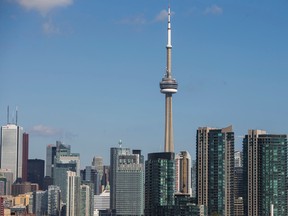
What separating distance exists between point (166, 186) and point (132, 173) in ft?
43.9

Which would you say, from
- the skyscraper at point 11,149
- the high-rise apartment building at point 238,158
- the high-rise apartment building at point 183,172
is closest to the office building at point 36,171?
the skyscraper at point 11,149

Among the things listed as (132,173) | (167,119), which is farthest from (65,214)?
(167,119)

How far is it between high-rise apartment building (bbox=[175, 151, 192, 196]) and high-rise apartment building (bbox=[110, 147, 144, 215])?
310cm

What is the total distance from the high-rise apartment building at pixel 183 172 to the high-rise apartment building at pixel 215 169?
5516mm

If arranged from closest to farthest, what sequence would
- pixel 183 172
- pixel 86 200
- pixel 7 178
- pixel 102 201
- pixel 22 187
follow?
pixel 183 172, pixel 86 200, pixel 102 201, pixel 22 187, pixel 7 178

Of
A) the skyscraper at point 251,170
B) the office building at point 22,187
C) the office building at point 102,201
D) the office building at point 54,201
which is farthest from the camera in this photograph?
the office building at point 22,187

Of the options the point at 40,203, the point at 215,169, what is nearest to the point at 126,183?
the point at 40,203

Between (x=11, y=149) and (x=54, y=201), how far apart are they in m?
10.7

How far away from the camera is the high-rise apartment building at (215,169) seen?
4100cm

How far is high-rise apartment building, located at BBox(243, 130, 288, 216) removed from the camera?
4056cm

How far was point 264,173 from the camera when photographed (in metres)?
41.4

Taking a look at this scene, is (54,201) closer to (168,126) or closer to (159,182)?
(168,126)

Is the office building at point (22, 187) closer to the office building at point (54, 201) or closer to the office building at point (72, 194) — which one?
the office building at point (72, 194)

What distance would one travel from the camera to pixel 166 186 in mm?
42906
